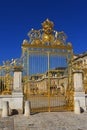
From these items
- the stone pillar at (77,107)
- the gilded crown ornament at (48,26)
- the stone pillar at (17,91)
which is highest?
the gilded crown ornament at (48,26)

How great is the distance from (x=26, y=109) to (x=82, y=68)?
15.8ft

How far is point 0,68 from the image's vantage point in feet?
43.5

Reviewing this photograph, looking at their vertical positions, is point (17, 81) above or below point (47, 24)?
below

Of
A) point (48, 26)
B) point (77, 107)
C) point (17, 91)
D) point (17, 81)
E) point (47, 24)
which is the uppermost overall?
point (47, 24)

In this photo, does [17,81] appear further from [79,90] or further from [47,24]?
[47,24]

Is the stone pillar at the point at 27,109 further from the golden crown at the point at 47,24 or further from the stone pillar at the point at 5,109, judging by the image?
the golden crown at the point at 47,24

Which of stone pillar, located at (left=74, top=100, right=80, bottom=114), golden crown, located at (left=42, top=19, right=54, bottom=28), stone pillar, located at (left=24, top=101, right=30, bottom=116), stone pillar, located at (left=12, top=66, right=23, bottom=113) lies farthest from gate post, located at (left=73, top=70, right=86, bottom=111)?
golden crown, located at (left=42, top=19, right=54, bottom=28)

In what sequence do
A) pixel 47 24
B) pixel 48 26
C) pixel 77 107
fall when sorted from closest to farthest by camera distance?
pixel 77 107, pixel 48 26, pixel 47 24

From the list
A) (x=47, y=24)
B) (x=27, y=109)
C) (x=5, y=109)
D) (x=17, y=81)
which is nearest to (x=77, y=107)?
(x=27, y=109)

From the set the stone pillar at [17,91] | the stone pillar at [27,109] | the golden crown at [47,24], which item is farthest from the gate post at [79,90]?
the golden crown at [47,24]

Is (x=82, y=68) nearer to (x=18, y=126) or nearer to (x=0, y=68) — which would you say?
(x=0, y=68)

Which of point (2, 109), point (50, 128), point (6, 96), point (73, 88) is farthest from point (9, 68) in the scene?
point (50, 128)

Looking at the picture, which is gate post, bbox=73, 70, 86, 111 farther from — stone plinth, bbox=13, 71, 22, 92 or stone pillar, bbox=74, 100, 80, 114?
stone plinth, bbox=13, 71, 22, 92

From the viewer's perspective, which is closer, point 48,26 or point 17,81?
point 17,81
